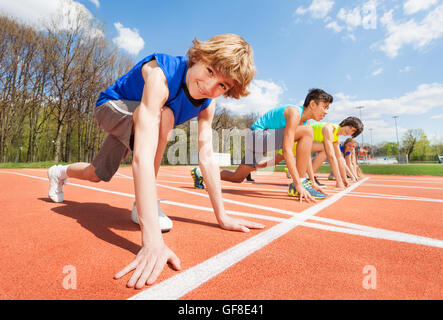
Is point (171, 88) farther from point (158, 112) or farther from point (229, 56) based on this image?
point (229, 56)

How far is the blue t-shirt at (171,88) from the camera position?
1806 mm

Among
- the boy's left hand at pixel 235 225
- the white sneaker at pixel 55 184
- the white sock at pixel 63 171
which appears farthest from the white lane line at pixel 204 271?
the white sneaker at pixel 55 184

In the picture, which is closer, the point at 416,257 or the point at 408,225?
the point at 416,257

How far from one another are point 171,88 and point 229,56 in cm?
50

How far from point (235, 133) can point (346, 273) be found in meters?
36.4

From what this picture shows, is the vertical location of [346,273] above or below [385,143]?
below

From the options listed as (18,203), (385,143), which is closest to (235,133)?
(18,203)

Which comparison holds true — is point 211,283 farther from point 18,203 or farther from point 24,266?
point 18,203

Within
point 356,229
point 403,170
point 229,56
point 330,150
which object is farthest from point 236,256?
point 403,170

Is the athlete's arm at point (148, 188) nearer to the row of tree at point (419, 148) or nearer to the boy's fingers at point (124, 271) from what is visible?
the boy's fingers at point (124, 271)

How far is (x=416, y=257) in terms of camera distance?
141 centimetres

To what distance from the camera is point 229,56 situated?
168 centimetres

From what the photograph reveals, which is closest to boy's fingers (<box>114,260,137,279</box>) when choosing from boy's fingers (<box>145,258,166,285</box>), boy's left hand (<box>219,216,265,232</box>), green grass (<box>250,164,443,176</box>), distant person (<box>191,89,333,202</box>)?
boy's fingers (<box>145,258,166,285</box>)
